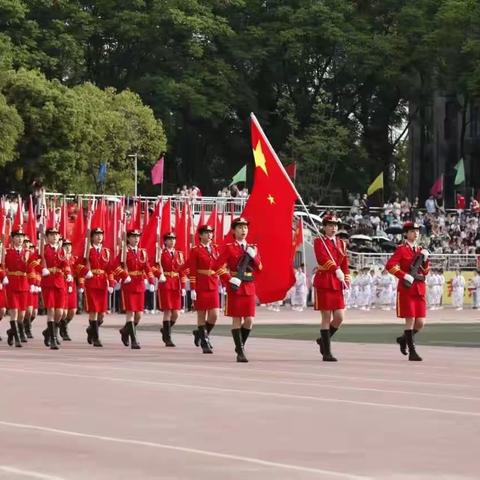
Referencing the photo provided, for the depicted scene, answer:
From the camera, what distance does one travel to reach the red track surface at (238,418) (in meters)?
11.0

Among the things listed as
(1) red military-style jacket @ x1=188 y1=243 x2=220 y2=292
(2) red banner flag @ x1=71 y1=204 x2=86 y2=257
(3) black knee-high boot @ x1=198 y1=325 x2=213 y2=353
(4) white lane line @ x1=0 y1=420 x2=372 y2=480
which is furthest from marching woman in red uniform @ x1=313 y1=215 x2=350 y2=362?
(2) red banner flag @ x1=71 y1=204 x2=86 y2=257

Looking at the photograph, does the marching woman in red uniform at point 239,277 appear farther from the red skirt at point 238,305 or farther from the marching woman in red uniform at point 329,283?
the marching woman in red uniform at point 329,283

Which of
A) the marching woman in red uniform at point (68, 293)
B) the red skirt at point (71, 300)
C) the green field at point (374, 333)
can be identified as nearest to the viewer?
the marching woman in red uniform at point (68, 293)

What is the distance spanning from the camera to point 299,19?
79.4 m

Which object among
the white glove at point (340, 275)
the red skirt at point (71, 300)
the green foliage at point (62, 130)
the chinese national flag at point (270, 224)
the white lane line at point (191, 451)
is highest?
the green foliage at point (62, 130)

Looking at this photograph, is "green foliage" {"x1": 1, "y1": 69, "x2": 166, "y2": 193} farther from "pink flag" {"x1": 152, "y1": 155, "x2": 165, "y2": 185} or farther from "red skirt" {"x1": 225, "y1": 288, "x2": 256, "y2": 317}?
"red skirt" {"x1": 225, "y1": 288, "x2": 256, "y2": 317}

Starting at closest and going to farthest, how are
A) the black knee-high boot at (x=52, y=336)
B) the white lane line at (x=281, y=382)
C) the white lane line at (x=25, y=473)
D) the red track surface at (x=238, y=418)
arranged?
1. the white lane line at (x=25, y=473)
2. the red track surface at (x=238, y=418)
3. the white lane line at (x=281, y=382)
4. the black knee-high boot at (x=52, y=336)

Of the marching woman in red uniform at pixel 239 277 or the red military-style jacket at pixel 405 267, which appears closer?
the marching woman in red uniform at pixel 239 277

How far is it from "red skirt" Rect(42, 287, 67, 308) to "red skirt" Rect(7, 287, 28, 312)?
0.62 m

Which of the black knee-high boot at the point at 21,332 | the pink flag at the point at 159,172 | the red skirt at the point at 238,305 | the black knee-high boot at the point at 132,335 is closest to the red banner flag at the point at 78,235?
the black knee-high boot at the point at 21,332

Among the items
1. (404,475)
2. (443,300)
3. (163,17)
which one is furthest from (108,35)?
(404,475)

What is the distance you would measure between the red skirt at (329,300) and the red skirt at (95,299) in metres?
5.18

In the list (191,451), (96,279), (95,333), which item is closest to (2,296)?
(96,279)

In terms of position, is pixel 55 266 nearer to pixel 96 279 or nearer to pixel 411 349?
pixel 96 279
